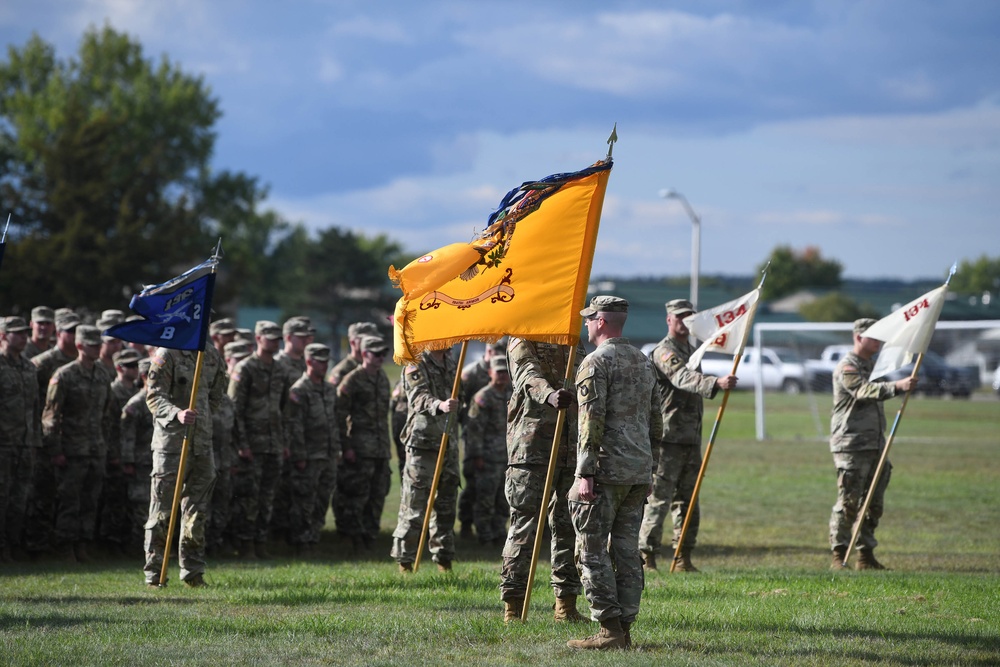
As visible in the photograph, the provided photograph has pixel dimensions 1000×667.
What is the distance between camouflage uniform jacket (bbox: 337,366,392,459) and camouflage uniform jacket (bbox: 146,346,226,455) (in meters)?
3.30

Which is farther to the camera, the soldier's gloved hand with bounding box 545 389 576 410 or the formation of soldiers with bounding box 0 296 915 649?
the formation of soldiers with bounding box 0 296 915 649

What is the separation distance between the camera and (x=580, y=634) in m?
8.41

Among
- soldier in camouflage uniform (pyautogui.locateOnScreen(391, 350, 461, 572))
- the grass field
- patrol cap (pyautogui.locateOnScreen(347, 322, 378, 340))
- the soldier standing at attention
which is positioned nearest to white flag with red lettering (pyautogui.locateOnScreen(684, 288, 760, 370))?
the grass field

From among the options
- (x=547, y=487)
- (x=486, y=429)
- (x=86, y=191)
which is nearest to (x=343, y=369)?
(x=486, y=429)

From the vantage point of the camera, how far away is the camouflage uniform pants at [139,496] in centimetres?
1389

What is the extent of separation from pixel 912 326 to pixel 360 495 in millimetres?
6600

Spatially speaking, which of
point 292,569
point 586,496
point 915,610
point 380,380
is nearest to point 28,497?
point 292,569

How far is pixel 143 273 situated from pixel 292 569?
116 ft

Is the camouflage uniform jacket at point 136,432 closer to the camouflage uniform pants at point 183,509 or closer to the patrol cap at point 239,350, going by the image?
the patrol cap at point 239,350

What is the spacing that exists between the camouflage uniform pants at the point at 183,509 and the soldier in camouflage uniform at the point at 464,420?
4972mm

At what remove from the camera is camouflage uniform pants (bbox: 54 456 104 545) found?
13.4 metres

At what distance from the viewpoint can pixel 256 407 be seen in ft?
46.2

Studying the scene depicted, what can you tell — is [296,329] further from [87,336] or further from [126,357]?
[87,336]

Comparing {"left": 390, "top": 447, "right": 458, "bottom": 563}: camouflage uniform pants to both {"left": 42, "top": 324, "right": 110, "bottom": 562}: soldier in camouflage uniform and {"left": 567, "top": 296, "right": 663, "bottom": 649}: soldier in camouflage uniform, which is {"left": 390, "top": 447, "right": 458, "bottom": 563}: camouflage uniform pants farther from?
{"left": 567, "top": 296, "right": 663, "bottom": 649}: soldier in camouflage uniform
